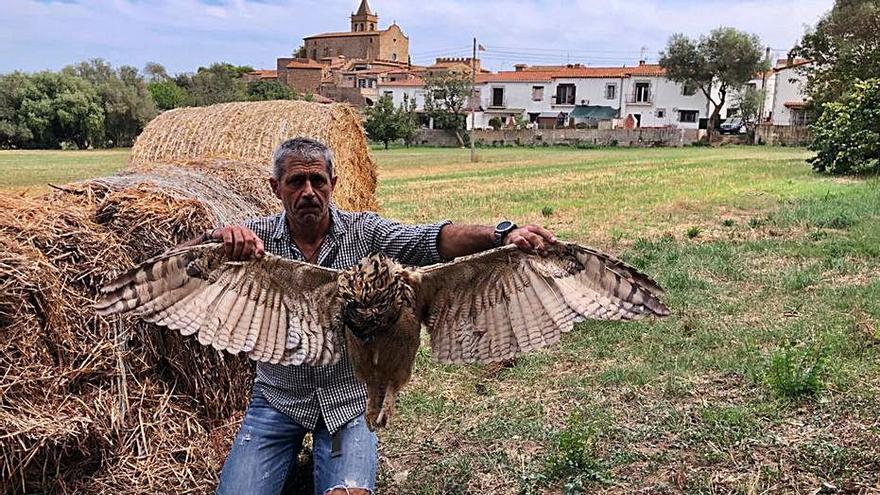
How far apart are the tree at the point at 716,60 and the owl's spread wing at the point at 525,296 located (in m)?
63.5

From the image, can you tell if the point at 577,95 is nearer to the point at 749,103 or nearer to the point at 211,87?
the point at 749,103

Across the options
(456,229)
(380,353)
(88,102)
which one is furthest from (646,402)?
(88,102)

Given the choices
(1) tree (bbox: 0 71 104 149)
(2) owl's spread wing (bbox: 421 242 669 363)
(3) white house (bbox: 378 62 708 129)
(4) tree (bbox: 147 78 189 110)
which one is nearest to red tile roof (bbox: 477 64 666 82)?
(3) white house (bbox: 378 62 708 129)

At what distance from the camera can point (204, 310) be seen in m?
3.37

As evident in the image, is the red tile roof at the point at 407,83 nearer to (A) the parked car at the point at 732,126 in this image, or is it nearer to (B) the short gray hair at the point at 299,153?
(A) the parked car at the point at 732,126

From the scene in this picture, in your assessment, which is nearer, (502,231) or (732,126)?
(502,231)

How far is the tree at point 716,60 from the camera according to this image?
61.2 meters

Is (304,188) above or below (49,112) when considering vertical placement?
below

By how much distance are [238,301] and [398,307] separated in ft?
2.64

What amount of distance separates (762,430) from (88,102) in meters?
55.4

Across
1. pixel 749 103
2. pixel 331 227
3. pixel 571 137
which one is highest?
pixel 749 103

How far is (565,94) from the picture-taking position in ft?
255

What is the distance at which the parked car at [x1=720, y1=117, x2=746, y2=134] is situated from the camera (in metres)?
66.5

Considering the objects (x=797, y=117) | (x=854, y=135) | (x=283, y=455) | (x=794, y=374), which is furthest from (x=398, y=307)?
(x=797, y=117)
